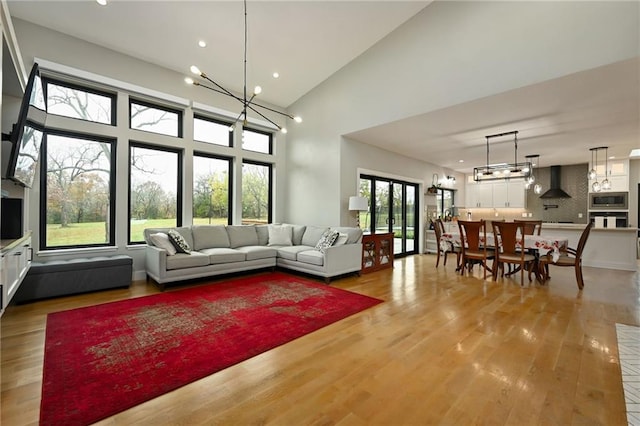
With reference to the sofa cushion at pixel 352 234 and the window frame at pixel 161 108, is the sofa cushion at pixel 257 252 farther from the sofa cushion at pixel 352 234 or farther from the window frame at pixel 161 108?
the window frame at pixel 161 108

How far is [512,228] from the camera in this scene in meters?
4.78

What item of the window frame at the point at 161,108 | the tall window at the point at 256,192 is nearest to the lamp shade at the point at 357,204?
the tall window at the point at 256,192

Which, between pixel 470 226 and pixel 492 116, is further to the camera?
pixel 470 226

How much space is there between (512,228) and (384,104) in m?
3.04

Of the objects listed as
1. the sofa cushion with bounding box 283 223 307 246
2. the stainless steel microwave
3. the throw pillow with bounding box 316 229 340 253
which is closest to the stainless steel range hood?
the stainless steel microwave

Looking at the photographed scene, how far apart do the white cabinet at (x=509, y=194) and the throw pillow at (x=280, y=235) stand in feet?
23.8

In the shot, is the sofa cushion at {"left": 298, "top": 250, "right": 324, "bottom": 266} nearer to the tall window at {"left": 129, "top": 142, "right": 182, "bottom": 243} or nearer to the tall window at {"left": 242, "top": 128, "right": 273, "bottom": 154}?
the tall window at {"left": 129, "top": 142, "right": 182, "bottom": 243}

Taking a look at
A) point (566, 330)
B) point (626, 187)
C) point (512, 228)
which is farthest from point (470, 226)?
point (626, 187)

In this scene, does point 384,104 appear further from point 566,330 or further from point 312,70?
point 566,330

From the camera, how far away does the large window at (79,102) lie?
4.26 metres

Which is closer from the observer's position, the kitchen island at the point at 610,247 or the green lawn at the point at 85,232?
the green lawn at the point at 85,232

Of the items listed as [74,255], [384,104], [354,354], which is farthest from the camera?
[384,104]

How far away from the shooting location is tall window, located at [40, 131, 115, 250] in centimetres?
428

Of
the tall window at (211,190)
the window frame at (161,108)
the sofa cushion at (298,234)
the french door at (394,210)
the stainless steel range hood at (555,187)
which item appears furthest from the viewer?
the stainless steel range hood at (555,187)
